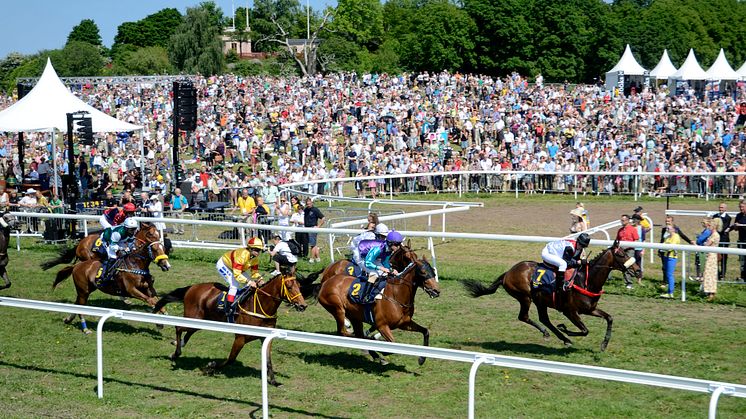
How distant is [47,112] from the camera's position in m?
25.9

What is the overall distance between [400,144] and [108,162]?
10.3 m

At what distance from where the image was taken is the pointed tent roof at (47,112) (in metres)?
25.4

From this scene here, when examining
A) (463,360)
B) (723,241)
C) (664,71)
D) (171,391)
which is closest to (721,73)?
(664,71)

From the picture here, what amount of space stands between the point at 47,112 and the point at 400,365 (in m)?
17.7

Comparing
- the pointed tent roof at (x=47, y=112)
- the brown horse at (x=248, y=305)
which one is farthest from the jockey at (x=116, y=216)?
the pointed tent roof at (x=47, y=112)

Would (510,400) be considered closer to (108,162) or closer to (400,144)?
(400,144)

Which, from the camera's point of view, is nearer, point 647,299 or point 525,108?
point 647,299

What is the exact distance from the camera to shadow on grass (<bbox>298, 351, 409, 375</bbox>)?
1127 cm

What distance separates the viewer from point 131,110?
138 feet

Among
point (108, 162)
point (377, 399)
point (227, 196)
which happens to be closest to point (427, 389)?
point (377, 399)

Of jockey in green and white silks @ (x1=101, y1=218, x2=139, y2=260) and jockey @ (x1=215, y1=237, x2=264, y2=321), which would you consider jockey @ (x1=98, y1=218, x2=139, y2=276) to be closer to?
jockey in green and white silks @ (x1=101, y1=218, x2=139, y2=260)

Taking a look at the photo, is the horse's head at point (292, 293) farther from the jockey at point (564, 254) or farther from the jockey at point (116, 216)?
the jockey at point (116, 216)

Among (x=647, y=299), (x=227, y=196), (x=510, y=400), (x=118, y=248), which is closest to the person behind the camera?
(x=510, y=400)

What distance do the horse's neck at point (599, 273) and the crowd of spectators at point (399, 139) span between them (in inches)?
422
